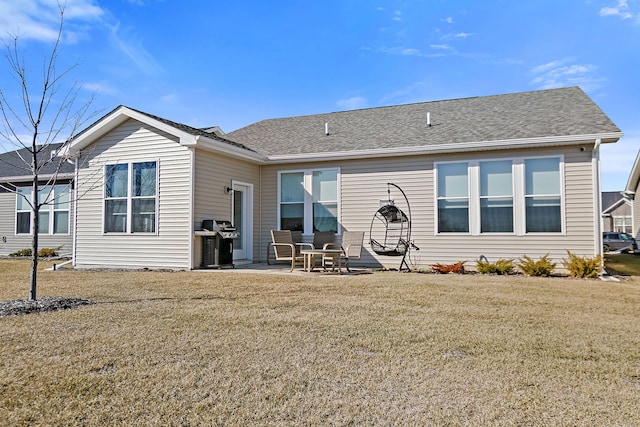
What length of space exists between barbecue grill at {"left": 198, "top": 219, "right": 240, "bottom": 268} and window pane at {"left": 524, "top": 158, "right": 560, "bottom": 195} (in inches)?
265

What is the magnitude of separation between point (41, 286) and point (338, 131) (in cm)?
832

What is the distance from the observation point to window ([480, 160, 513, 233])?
10000 mm

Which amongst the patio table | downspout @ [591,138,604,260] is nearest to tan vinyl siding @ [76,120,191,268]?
the patio table

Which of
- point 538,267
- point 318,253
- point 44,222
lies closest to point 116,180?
point 318,253

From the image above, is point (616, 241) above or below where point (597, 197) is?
below

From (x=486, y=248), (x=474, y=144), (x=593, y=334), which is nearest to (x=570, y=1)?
(x=474, y=144)

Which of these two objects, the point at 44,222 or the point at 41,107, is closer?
the point at 41,107

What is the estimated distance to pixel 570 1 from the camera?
10.3 meters

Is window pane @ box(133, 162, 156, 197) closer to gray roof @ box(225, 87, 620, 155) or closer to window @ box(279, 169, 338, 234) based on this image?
gray roof @ box(225, 87, 620, 155)

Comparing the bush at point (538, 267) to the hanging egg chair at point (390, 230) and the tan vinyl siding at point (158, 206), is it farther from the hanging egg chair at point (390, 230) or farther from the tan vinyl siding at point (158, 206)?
the tan vinyl siding at point (158, 206)

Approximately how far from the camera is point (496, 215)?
33.1 feet

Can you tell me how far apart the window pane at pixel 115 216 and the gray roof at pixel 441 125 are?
12.5 ft

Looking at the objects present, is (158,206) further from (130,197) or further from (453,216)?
(453,216)

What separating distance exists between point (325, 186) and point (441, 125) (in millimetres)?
3381
